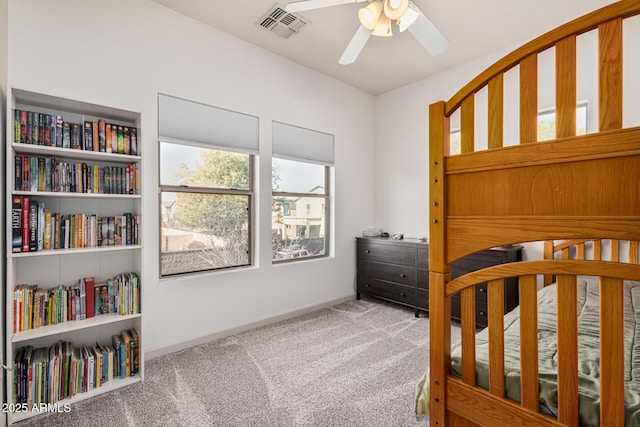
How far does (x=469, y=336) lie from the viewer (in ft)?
3.52

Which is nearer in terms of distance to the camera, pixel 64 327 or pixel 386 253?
pixel 64 327

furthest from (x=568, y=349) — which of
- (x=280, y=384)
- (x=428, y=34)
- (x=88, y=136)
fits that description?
(x=88, y=136)

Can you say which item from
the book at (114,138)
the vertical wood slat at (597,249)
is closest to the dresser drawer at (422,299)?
the vertical wood slat at (597,249)

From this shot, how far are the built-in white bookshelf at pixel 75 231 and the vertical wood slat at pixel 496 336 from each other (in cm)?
203

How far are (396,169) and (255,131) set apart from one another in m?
1.91

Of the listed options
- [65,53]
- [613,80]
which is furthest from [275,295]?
[613,80]

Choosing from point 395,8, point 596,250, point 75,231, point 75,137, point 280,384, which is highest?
point 395,8

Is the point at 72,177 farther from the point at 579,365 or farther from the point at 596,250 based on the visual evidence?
the point at 596,250

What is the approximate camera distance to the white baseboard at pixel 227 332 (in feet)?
7.88

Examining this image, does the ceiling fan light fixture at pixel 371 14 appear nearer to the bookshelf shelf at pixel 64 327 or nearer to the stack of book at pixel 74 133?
the stack of book at pixel 74 133

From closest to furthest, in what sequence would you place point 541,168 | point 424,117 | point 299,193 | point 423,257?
point 541,168 < point 423,257 < point 299,193 < point 424,117

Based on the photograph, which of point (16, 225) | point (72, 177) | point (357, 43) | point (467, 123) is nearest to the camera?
point (467, 123)

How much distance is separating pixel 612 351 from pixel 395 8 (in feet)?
6.41

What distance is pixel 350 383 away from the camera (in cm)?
203
